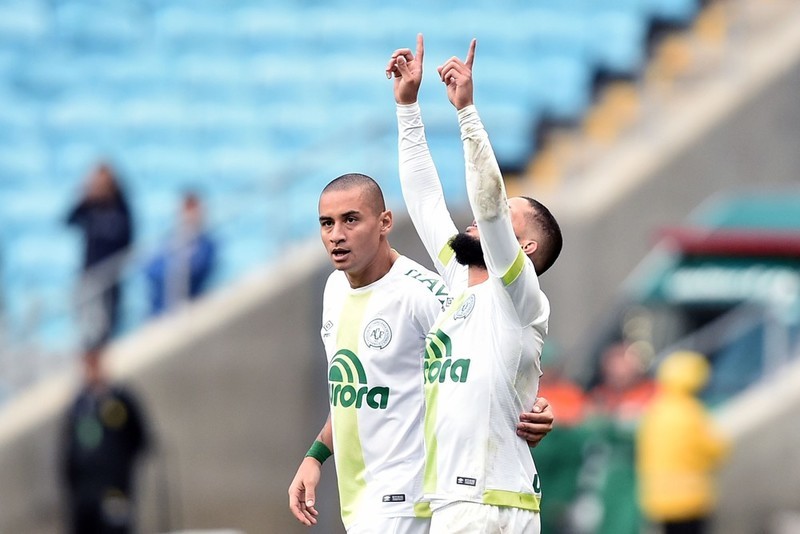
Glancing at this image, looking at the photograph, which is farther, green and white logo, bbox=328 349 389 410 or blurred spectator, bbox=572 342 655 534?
blurred spectator, bbox=572 342 655 534

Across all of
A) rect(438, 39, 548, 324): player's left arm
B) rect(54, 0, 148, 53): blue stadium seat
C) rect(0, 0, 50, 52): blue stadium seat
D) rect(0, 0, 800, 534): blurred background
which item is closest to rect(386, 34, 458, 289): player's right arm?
rect(438, 39, 548, 324): player's left arm

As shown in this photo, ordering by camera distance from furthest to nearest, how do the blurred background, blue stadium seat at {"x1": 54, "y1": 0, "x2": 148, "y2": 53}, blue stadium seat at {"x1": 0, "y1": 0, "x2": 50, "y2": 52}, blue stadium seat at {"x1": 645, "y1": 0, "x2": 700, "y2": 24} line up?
blue stadium seat at {"x1": 54, "y1": 0, "x2": 148, "y2": 53} → blue stadium seat at {"x1": 0, "y1": 0, "x2": 50, "y2": 52} → blue stadium seat at {"x1": 645, "y1": 0, "x2": 700, "y2": 24} → the blurred background

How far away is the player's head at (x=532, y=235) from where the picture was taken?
6.32 m

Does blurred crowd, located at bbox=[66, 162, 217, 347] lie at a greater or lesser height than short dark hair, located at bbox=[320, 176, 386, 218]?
greater

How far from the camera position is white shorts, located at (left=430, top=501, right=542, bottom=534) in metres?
6.13

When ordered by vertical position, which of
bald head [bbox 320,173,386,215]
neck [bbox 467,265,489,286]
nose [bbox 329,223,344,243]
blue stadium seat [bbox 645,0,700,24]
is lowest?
neck [bbox 467,265,489,286]

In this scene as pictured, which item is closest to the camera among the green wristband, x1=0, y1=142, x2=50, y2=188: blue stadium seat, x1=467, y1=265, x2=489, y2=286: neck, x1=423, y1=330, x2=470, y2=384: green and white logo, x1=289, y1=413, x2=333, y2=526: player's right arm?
x1=423, y1=330, x2=470, y2=384: green and white logo

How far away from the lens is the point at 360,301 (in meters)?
6.74

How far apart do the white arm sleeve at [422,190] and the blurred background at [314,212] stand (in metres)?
6.91

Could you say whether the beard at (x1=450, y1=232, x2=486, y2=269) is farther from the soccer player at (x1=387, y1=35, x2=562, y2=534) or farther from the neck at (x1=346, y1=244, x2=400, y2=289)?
the neck at (x1=346, y1=244, x2=400, y2=289)

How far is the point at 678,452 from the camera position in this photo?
42.9 feet

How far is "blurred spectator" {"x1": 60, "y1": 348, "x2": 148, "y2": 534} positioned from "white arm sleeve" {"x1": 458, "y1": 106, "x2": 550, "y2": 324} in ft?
26.5

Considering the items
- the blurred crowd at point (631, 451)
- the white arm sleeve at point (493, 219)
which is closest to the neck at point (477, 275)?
the white arm sleeve at point (493, 219)

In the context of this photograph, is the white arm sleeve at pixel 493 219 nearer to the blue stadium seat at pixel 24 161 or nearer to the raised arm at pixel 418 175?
the raised arm at pixel 418 175
